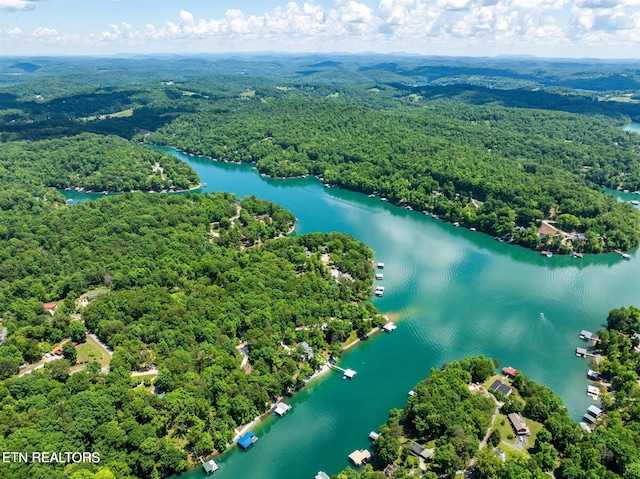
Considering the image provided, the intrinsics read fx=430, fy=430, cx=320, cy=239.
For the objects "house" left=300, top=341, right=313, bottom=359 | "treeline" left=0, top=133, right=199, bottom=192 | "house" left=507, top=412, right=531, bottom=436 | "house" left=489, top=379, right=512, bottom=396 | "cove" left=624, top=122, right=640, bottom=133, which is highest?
"treeline" left=0, top=133, right=199, bottom=192

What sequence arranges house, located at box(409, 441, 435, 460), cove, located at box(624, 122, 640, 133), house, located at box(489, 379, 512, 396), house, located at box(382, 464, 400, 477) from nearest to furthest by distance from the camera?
house, located at box(382, 464, 400, 477) < house, located at box(409, 441, 435, 460) < house, located at box(489, 379, 512, 396) < cove, located at box(624, 122, 640, 133)

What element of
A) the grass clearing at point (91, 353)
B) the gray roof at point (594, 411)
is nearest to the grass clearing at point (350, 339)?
the gray roof at point (594, 411)

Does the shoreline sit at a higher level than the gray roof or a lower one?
higher

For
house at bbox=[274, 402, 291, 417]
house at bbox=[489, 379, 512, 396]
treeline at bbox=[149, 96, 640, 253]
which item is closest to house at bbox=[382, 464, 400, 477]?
house at bbox=[274, 402, 291, 417]

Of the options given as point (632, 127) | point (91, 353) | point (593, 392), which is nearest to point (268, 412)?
point (91, 353)

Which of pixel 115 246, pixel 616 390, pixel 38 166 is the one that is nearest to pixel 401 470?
pixel 616 390

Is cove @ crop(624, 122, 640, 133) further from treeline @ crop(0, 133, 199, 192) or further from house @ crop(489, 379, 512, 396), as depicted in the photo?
house @ crop(489, 379, 512, 396)
